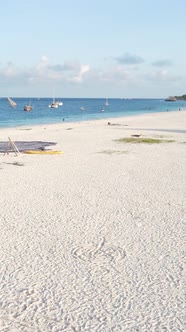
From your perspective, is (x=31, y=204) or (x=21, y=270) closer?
(x=21, y=270)

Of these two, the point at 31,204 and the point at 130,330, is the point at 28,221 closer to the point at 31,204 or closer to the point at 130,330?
the point at 31,204

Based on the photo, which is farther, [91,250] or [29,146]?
[29,146]

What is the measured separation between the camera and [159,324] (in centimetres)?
512

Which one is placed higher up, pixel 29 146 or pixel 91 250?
pixel 91 250

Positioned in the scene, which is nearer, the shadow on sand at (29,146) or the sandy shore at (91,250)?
the sandy shore at (91,250)

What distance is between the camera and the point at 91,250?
24.4 ft

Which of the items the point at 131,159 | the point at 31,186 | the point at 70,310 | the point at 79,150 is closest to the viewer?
the point at 70,310

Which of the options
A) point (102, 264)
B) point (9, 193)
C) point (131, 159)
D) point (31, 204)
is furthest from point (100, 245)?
point (131, 159)

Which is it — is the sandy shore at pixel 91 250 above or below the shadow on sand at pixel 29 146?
above

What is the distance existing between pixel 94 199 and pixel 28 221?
8.18ft

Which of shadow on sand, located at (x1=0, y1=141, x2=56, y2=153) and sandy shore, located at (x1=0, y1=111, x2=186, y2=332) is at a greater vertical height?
sandy shore, located at (x1=0, y1=111, x2=186, y2=332)

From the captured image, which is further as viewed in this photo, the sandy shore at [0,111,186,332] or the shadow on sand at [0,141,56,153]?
the shadow on sand at [0,141,56,153]

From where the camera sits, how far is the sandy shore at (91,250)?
5320 millimetres

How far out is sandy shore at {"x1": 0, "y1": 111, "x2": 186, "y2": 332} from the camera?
209 inches
